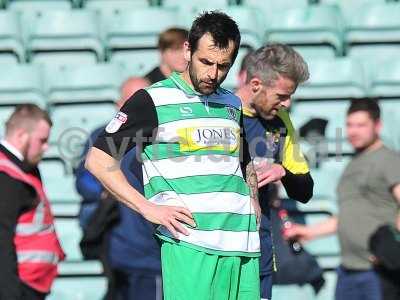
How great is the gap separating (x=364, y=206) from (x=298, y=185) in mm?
1705

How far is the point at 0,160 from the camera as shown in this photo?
5910 millimetres

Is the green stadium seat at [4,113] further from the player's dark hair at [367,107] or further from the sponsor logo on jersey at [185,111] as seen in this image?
the sponsor logo on jersey at [185,111]

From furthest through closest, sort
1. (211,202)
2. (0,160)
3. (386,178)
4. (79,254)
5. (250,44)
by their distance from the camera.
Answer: (250,44) → (79,254) → (386,178) → (0,160) → (211,202)

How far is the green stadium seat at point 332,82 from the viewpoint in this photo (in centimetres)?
803

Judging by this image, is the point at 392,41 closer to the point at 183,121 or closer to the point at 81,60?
the point at 81,60

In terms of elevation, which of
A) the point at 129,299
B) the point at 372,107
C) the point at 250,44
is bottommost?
the point at 129,299

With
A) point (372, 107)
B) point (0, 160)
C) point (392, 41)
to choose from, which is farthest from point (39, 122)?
point (392, 41)

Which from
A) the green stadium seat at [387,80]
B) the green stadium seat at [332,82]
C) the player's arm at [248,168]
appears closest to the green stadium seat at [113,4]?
the green stadium seat at [332,82]

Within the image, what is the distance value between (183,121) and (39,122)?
7.49 feet

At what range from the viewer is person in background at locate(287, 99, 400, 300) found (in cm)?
650

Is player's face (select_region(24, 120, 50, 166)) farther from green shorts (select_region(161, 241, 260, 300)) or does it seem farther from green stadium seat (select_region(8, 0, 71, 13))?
green stadium seat (select_region(8, 0, 71, 13))

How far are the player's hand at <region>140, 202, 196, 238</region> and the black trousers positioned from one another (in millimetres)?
2095

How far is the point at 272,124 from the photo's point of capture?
5.10 meters

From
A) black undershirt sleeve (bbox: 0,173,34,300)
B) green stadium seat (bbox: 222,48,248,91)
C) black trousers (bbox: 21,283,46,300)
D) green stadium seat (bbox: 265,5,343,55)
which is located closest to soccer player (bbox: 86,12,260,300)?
black undershirt sleeve (bbox: 0,173,34,300)
